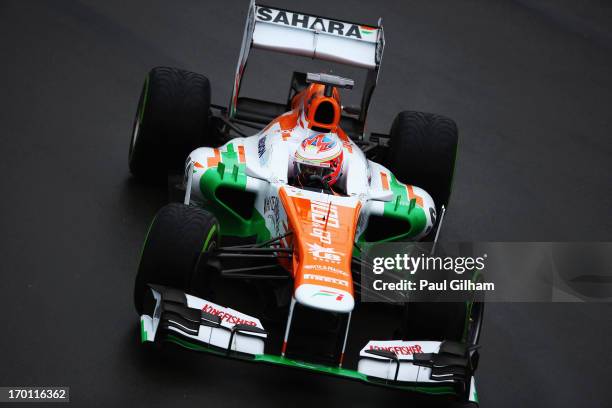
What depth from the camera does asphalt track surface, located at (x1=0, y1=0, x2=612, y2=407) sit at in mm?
8023

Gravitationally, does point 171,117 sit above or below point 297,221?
above

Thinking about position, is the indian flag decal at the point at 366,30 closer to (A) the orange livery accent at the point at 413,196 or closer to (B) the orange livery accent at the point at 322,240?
(A) the orange livery accent at the point at 413,196

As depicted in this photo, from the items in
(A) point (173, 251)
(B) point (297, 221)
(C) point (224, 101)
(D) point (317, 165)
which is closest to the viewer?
(A) point (173, 251)

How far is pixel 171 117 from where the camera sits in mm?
9891

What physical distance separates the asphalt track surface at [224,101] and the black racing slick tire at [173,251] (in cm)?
63

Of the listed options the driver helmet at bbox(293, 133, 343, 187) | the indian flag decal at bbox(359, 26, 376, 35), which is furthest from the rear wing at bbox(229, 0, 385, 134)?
the driver helmet at bbox(293, 133, 343, 187)

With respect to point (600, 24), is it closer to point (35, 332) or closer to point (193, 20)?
point (193, 20)

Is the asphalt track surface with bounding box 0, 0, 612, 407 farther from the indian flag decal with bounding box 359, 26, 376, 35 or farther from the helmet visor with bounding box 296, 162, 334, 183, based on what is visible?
the indian flag decal with bounding box 359, 26, 376, 35

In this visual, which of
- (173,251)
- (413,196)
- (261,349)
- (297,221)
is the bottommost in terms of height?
(261,349)

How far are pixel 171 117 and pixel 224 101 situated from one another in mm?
2873

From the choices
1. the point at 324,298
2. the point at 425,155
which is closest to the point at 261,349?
the point at 324,298

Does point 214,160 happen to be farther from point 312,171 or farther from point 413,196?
point 413,196

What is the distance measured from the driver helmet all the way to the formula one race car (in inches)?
0.5

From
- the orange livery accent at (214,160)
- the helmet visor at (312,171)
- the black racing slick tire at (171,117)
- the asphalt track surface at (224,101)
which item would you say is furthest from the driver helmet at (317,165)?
the asphalt track surface at (224,101)
